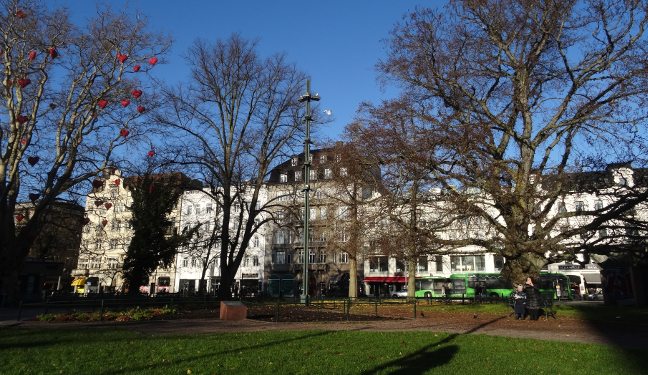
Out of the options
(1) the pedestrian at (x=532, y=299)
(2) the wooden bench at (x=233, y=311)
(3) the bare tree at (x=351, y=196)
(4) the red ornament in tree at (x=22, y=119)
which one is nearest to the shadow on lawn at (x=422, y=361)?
(2) the wooden bench at (x=233, y=311)

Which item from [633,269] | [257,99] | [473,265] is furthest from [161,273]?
[633,269]

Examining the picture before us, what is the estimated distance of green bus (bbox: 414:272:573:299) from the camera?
4878 cm

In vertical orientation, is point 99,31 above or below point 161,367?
above

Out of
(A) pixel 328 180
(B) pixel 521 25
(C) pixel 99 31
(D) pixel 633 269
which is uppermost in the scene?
(B) pixel 521 25

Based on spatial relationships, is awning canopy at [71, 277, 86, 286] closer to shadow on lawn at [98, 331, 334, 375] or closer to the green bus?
the green bus

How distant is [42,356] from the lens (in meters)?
7.96

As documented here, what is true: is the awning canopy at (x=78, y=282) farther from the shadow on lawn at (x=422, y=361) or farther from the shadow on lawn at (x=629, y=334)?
the shadow on lawn at (x=422, y=361)

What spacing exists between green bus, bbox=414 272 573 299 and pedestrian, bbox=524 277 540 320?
1185 inches

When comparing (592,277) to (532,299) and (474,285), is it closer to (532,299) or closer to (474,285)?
(474,285)

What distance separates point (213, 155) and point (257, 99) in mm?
4780

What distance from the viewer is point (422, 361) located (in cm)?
816

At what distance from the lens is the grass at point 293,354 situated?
23.8 feet

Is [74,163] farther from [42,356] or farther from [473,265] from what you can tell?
[473,265]

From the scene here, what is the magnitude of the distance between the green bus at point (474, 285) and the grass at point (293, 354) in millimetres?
38138
